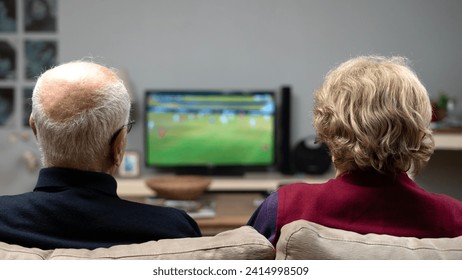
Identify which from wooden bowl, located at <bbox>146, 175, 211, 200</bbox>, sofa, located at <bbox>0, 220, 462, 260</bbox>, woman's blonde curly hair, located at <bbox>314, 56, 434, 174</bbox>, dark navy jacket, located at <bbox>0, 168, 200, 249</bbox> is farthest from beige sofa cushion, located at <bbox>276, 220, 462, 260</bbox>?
wooden bowl, located at <bbox>146, 175, 211, 200</bbox>

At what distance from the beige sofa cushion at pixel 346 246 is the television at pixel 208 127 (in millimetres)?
3442

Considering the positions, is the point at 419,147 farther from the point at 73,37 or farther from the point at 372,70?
the point at 73,37

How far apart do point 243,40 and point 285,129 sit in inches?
29.9

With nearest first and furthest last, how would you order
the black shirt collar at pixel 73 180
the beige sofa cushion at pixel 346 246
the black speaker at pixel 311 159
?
the beige sofa cushion at pixel 346 246, the black shirt collar at pixel 73 180, the black speaker at pixel 311 159

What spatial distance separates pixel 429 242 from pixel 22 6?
4238 millimetres

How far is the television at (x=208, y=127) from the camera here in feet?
15.8

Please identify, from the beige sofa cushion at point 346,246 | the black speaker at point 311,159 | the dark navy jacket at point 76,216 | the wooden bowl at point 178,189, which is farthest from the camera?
the black speaker at point 311,159

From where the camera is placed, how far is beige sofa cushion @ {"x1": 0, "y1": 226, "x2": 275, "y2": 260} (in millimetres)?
1345

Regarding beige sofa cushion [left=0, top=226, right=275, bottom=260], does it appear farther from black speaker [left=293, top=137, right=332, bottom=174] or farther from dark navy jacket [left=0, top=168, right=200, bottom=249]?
black speaker [left=293, top=137, right=332, bottom=174]

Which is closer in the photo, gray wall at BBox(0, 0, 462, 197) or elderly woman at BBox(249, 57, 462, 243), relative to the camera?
elderly woman at BBox(249, 57, 462, 243)

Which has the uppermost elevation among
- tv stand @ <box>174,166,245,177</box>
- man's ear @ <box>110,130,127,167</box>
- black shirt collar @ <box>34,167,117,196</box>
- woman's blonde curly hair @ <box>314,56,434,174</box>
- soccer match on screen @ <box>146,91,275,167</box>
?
woman's blonde curly hair @ <box>314,56,434,174</box>

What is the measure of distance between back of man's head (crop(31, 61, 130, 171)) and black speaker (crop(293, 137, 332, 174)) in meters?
3.21

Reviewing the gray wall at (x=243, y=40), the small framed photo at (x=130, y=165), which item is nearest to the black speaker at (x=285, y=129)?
the gray wall at (x=243, y=40)

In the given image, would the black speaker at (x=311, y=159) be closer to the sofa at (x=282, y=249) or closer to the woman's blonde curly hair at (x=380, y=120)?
the woman's blonde curly hair at (x=380, y=120)
